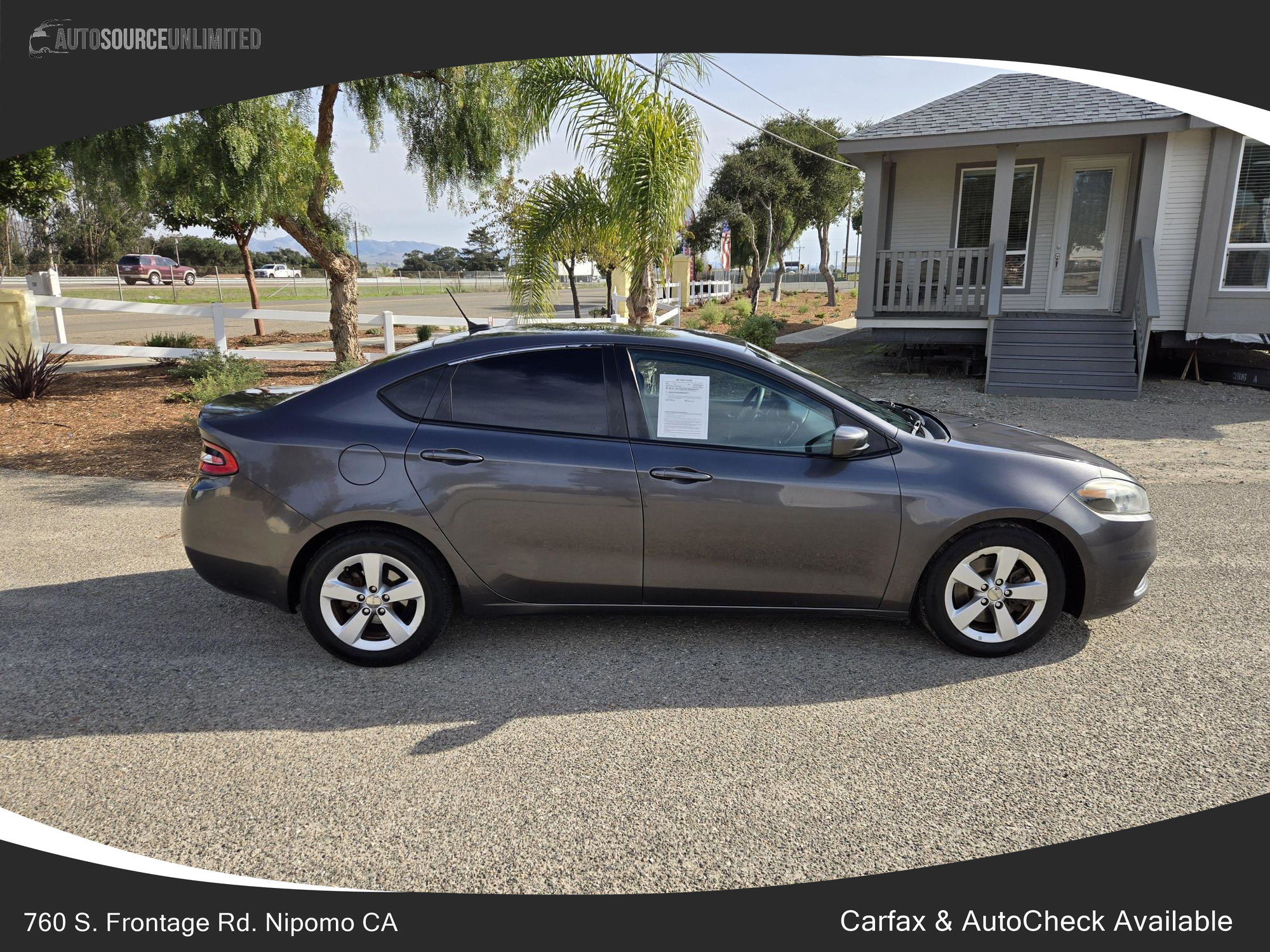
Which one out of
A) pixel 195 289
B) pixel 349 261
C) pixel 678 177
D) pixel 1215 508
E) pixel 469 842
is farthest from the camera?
pixel 195 289

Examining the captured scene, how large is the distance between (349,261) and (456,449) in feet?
31.8

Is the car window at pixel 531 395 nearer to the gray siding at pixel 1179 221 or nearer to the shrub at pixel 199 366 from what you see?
the shrub at pixel 199 366

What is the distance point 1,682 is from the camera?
4.04 metres

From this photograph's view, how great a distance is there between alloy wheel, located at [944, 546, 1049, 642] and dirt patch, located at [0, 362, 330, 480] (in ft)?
16.1

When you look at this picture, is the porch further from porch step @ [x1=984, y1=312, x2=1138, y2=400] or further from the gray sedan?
the gray sedan

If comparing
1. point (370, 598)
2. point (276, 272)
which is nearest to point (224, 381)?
point (370, 598)

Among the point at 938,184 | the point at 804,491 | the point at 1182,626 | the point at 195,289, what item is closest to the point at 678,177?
the point at 804,491

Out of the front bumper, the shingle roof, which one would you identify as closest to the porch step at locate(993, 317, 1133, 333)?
the shingle roof

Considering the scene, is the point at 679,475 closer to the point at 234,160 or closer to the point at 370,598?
the point at 370,598

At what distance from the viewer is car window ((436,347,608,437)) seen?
4250 mm

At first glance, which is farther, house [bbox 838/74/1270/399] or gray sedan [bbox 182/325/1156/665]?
house [bbox 838/74/1270/399]

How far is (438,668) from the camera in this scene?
422 cm

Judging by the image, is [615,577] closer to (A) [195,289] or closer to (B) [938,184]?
(B) [938,184]


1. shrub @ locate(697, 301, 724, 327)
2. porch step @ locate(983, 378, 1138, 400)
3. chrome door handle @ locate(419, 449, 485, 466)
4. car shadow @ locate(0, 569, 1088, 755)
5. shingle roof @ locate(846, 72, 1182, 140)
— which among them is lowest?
car shadow @ locate(0, 569, 1088, 755)
